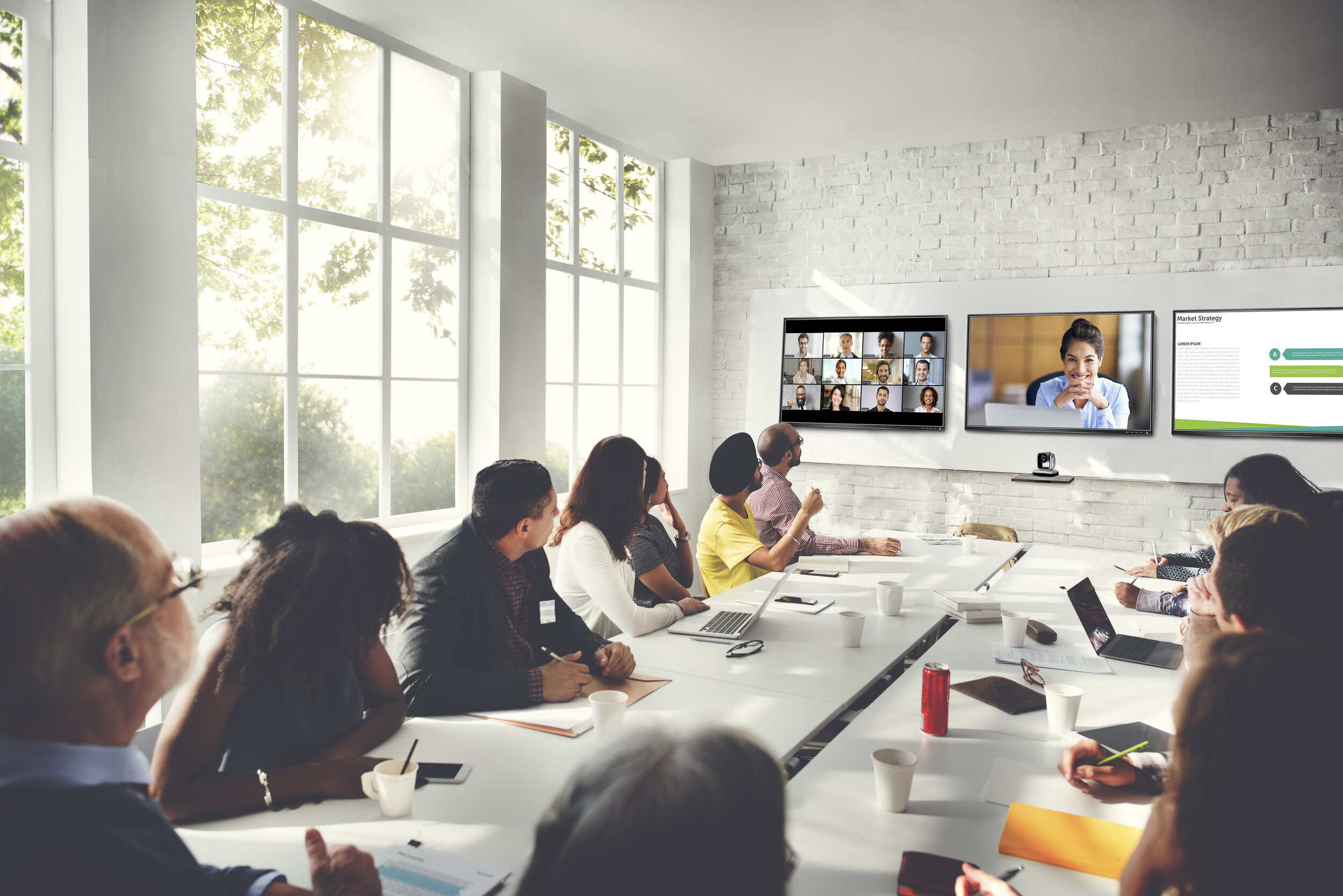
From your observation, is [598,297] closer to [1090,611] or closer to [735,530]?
[735,530]

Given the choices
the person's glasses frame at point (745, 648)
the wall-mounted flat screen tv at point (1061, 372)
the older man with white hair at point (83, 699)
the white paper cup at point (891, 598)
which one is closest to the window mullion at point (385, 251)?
the person's glasses frame at point (745, 648)

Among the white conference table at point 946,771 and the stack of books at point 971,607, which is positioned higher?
the stack of books at point 971,607

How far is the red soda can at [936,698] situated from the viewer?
5.92 ft

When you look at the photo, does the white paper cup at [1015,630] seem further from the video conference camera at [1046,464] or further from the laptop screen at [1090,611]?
the video conference camera at [1046,464]

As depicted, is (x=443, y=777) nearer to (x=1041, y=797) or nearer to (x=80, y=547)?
(x=80, y=547)

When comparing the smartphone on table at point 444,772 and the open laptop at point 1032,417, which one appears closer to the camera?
the smartphone on table at point 444,772

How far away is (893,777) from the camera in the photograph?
1.47m

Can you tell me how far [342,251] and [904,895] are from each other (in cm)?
375

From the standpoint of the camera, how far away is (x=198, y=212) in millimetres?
3400

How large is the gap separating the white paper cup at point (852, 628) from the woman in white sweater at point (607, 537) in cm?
57

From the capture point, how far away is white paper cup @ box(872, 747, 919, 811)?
57.8 inches

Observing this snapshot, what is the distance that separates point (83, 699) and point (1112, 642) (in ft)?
8.61

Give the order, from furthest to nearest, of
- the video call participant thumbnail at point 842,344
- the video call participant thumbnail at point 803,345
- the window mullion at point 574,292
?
the video call participant thumbnail at point 803,345 → the video call participant thumbnail at point 842,344 → the window mullion at point 574,292

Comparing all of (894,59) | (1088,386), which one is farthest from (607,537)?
(1088,386)
